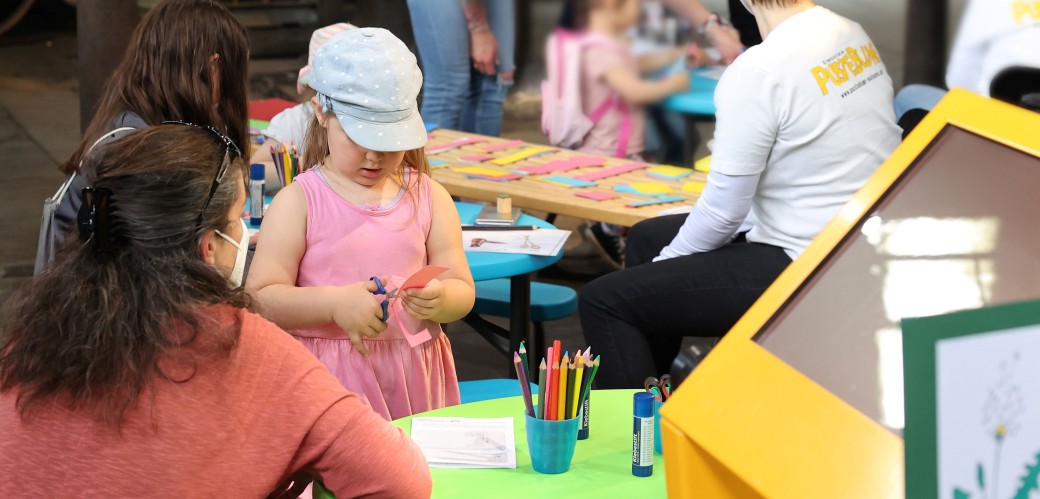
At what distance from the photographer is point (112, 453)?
5.10 ft

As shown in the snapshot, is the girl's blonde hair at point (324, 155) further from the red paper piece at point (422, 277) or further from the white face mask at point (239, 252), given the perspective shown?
the white face mask at point (239, 252)

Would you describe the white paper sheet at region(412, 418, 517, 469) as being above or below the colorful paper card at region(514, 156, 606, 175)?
above

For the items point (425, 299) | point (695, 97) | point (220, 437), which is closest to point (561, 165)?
point (695, 97)

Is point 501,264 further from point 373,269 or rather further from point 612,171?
point 612,171

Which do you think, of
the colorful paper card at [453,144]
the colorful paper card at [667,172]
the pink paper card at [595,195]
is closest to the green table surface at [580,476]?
the pink paper card at [595,195]

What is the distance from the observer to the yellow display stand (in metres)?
1.09

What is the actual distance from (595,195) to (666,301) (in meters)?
1.15

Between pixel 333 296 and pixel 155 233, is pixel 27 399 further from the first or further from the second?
pixel 333 296

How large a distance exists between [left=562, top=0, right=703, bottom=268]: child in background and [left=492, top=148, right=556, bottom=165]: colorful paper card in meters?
1.03

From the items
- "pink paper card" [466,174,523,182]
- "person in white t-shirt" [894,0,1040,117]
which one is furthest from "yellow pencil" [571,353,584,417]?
"pink paper card" [466,174,523,182]

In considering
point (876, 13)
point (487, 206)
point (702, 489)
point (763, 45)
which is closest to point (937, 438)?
point (702, 489)

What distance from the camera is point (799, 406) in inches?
45.6

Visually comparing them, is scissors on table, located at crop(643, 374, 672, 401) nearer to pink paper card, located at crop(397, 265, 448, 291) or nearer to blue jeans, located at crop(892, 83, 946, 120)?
pink paper card, located at crop(397, 265, 448, 291)

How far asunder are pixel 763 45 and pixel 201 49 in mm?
1582
